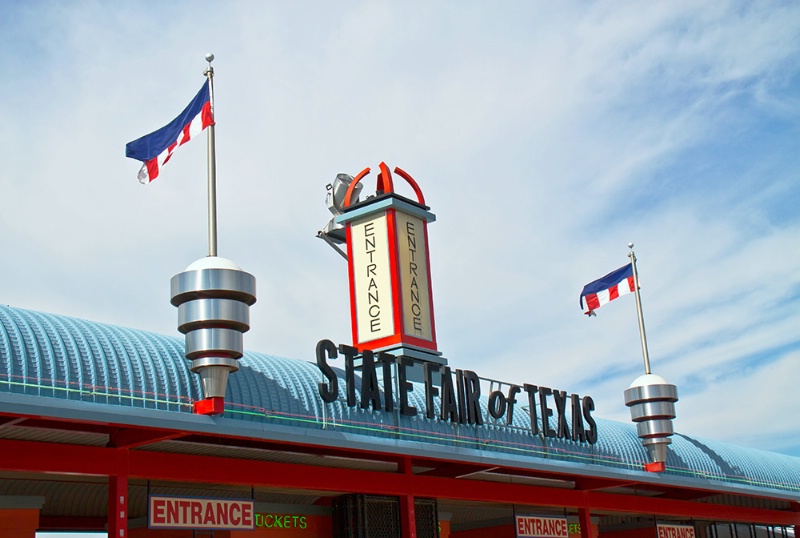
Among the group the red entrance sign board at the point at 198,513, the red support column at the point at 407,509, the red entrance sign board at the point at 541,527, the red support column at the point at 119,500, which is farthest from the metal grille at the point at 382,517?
the red support column at the point at 119,500

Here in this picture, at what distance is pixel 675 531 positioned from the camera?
4547cm

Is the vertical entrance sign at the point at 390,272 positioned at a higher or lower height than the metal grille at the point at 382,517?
higher

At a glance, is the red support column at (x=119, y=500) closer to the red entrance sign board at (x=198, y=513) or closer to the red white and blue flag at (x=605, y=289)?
the red entrance sign board at (x=198, y=513)

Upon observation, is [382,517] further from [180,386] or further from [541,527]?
[180,386]

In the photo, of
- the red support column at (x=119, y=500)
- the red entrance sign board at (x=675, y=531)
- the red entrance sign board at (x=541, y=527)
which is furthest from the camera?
the red entrance sign board at (x=675, y=531)

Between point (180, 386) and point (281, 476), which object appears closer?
point (180, 386)

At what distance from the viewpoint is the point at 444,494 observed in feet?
109

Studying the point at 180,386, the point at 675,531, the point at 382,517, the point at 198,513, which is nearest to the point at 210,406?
the point at 180,386

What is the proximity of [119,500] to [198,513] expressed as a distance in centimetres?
298

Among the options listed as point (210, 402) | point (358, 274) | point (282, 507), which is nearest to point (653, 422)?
point (358, 274)

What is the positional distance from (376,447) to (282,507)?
537 centimetres

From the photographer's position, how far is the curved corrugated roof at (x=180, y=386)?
22656mm

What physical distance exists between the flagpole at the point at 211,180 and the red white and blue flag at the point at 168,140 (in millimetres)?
154

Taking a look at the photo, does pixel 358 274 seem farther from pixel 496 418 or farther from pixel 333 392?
pixel 333 392
